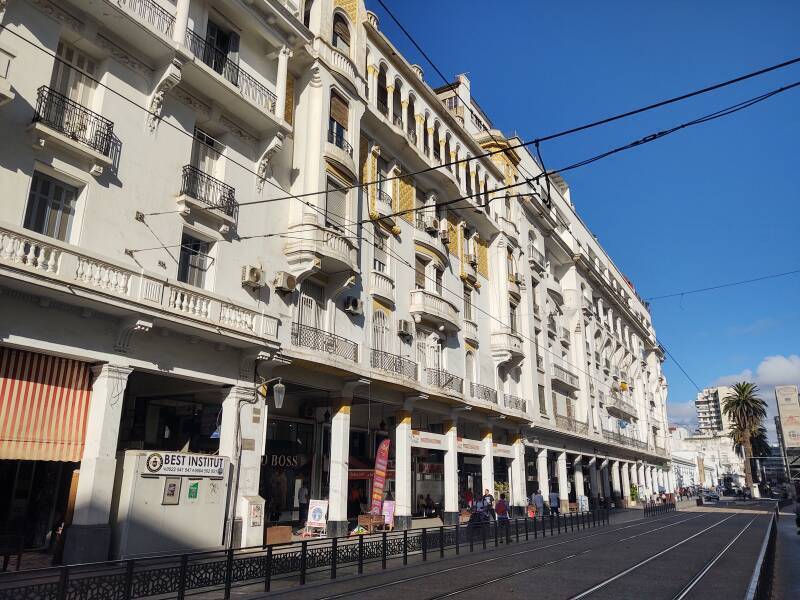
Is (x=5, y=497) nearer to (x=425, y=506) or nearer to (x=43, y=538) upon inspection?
(x=43, y=538)

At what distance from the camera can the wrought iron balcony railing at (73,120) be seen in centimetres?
1230

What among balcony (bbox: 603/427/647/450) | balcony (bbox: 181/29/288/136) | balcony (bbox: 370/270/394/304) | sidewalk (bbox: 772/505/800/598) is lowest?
sidewalk (bbox: 772/505/800/598)

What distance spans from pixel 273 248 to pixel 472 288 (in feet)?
47.3

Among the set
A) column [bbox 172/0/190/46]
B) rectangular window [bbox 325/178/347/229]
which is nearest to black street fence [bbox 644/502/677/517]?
rectangular window [bbox 325/178/347/229]

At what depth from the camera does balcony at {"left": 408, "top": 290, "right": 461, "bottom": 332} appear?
24.6 metres

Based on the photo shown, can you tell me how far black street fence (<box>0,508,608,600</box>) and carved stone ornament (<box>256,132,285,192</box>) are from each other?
34.9 feet

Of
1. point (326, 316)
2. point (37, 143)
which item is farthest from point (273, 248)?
point (37, 143)

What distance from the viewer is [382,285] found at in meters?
23.0

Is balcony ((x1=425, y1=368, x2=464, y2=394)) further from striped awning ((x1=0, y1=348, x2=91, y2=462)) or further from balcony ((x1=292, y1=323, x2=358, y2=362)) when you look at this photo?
striped awning ((x1=0, y1=348, x2=91, y2=462))

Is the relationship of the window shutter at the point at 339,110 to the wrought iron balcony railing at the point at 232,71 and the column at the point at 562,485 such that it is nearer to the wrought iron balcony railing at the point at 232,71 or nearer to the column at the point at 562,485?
the wrought iron balcony railing at the point at 232,71

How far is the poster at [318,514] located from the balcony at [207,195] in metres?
8.55

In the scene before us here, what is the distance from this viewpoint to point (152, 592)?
8.38 metres

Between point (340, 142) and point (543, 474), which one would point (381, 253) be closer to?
point (340, 142)

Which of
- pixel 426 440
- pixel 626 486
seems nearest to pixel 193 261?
pixel 426 440
